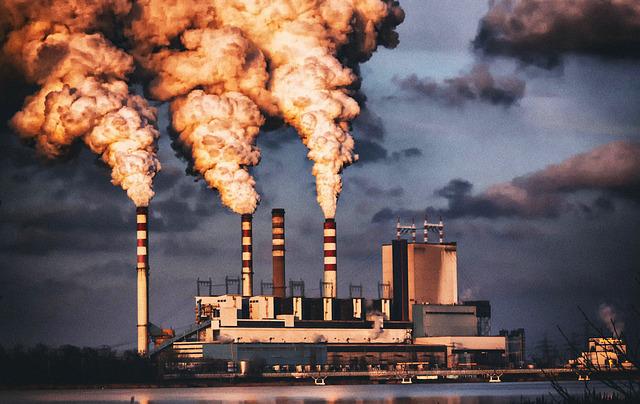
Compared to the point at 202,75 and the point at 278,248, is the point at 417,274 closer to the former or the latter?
the point at 278,248

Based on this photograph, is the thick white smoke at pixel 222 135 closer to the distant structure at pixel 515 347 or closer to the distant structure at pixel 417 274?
the distant structure at pixel 417 274

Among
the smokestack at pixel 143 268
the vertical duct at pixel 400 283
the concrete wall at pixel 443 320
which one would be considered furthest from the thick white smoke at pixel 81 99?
the concrete wall at pixel 443 320

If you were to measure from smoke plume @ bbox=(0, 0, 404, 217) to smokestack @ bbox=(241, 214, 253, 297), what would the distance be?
7.48 ft

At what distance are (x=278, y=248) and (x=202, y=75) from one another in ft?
72.8

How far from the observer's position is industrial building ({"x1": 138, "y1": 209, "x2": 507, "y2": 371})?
112875 mm

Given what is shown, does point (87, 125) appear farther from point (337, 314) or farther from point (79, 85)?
point (337, 314)

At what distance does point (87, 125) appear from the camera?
92562 mm

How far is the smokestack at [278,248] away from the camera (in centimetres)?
11414

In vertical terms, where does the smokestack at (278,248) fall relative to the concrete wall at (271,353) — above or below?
above

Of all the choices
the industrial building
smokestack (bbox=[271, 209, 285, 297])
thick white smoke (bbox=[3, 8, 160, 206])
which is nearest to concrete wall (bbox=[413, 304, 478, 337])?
the industrial building

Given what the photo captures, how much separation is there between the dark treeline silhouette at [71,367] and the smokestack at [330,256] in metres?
19.1

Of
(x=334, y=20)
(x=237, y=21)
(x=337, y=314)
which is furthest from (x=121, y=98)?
(x=337, y=314)

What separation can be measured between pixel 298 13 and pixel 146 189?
772 inches

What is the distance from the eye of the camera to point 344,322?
394 ft
